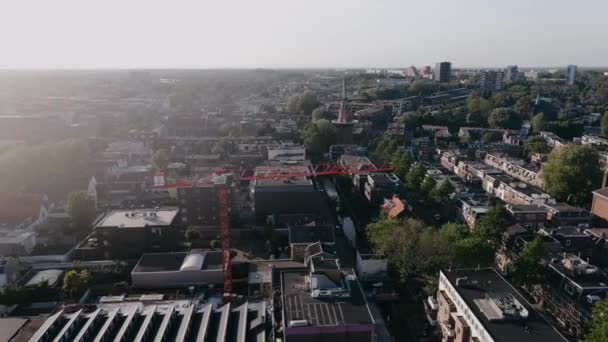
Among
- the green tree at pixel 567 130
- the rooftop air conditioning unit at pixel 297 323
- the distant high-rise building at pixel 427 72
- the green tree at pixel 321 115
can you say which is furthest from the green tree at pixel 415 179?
the distant high-rise building at pixel 427 72

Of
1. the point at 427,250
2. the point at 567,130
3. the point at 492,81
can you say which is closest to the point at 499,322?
the point at 427,250

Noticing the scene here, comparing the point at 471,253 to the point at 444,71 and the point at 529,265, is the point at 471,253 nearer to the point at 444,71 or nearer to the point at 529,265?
the point at 529,265

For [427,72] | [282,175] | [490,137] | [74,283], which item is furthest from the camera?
[427,72]

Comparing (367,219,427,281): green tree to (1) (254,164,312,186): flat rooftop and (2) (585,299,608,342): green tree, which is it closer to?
(2) (585,299,608,342): green tree

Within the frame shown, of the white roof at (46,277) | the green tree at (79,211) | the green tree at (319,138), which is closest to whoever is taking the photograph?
the white roof at (46,277)

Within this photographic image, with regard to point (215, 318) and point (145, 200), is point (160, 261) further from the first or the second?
point (145, 200)

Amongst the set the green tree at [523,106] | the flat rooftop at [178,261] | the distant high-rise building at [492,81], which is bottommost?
the flat rooftop at [178,261]

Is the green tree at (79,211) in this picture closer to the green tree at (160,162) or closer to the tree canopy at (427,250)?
the green tree at (160,162)
